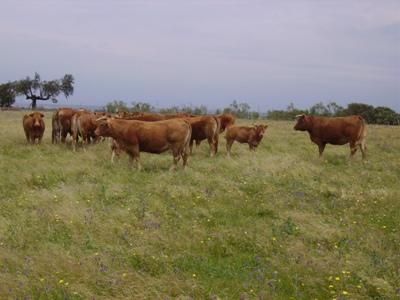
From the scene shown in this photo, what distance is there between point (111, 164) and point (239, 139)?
6.77m

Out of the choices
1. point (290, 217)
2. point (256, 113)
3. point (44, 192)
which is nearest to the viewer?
point (290, 217)

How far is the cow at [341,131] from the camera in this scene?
57.4 feet

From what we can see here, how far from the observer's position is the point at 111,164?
13.8 m

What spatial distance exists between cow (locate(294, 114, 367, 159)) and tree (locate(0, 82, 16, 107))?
54.3 meters

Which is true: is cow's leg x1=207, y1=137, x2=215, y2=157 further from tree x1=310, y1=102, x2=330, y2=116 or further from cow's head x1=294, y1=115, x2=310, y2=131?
tree x1=310, y1=102, x2=330, y2=116

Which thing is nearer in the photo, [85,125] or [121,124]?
[121,124]

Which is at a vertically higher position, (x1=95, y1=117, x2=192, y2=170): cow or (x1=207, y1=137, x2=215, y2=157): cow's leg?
(x1=95, y1=117, x2=192, y2=170): cow

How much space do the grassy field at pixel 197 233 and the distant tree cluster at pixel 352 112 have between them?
41567 millimetres

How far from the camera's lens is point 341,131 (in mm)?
17719

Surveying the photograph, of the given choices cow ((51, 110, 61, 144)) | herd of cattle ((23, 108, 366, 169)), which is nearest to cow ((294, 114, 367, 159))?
herd of cattle ((23, 108, 366, 169))

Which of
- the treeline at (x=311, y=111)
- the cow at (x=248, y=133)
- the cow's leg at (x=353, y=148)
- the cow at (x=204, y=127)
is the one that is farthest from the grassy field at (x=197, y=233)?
the treeline at (x=311, y=111)

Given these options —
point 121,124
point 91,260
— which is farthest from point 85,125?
point 91,260

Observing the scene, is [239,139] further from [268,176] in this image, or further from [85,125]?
[268,176]

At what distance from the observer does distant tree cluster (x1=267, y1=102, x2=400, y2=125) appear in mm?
54469
